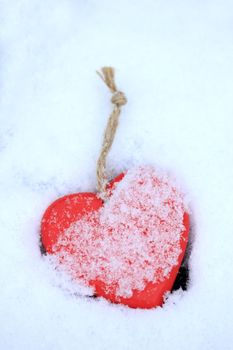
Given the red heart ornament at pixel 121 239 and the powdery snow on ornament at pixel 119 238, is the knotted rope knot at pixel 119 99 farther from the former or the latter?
the red heart ornament at pixel 121 239

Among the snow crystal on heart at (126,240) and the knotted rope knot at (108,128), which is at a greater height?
the knotted rope knot at (108,128)

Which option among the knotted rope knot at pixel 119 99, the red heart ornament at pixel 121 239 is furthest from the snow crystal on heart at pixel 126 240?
the knotted rope knot at pixel 119 99

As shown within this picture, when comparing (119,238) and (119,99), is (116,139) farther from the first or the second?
(119,238)

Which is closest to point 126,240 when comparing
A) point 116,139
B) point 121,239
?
point 121,239

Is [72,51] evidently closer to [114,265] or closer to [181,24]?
[181,24]

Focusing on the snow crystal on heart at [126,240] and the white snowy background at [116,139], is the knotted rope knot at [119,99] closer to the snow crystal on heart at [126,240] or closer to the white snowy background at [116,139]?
the white snowy background at [116,139]
